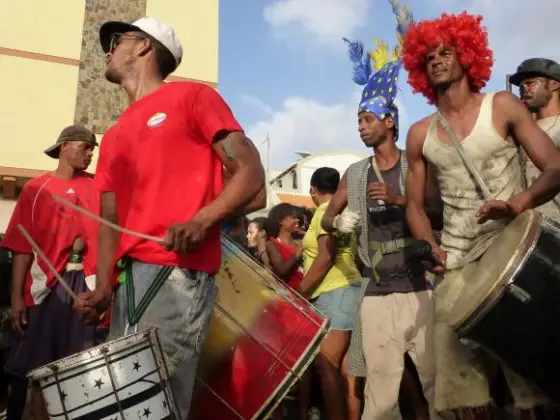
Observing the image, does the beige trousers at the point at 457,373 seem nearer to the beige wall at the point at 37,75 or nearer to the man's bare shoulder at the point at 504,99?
the man's bare shoulder at the point at 504,99

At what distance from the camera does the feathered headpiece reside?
4.17 m

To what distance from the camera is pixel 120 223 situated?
2.59 meters

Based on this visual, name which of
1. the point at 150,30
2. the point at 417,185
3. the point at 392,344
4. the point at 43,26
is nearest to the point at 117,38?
the point at 150,30

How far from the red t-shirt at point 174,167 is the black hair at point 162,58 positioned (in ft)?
1.04

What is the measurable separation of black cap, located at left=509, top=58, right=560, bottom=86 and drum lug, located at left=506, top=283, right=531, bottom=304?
2.58 meters

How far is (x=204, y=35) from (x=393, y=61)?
1389 cm

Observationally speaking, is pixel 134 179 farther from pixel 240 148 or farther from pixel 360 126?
pixel 360 126

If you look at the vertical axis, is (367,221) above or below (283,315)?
above

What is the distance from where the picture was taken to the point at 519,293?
7.86 feet

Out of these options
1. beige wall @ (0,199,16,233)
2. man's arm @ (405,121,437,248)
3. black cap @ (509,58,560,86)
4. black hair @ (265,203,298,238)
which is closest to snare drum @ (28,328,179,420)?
man's arm @ (405,121,437,248)

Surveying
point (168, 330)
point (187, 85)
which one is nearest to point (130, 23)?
point (187, 85)

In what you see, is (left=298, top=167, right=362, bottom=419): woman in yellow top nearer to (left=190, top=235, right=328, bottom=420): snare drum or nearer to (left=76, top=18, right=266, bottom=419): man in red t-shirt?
(left=190, top=235, right=328, bottom=420): snare drum

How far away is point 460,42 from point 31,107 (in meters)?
14.0

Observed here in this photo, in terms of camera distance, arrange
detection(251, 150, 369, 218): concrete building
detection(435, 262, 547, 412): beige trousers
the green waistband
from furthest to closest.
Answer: detection(251, 150, 369, 218): concrete building, the green waistband, detection(435, 262, 547, 412): beige trousers
